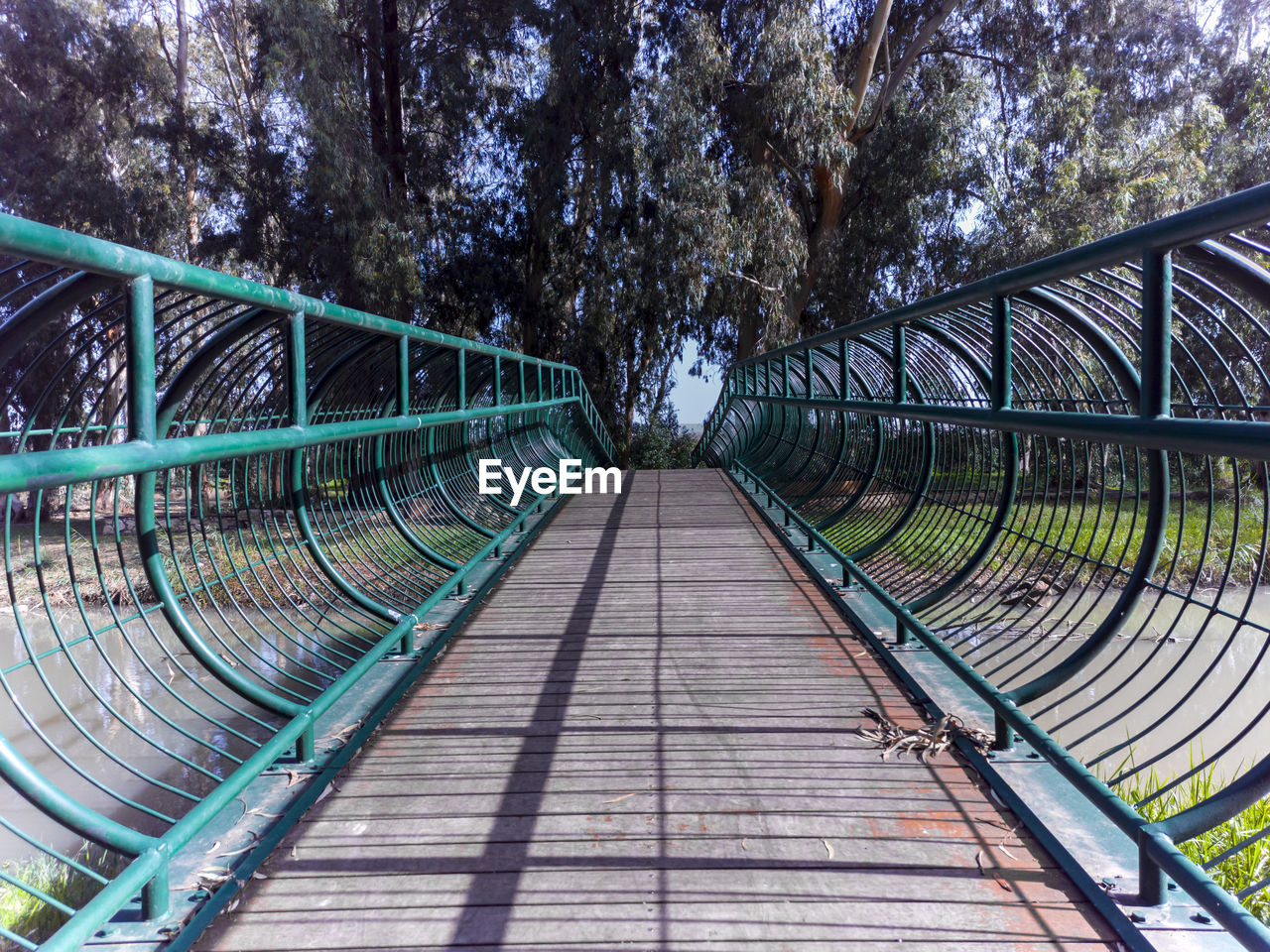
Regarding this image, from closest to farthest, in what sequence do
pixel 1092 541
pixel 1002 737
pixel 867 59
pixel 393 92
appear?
pixel 1002 737
pixel 1092 541
pixel 867 59
pixel 393 92

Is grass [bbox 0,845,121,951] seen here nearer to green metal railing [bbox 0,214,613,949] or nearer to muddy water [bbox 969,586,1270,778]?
green metal railing [bbox 0,214,613,949]

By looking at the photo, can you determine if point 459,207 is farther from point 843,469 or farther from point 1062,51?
point 843,469

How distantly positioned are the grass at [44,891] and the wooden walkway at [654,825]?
2.24 m

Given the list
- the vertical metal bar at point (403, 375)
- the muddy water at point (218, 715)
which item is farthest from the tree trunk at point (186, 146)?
the vertical metal bar at point (403, 375)

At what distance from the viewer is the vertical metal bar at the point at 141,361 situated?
1502 millimetres

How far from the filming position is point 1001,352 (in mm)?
2180

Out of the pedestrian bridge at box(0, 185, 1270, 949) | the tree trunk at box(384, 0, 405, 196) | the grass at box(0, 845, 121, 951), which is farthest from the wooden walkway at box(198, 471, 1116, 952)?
the tree trunk at box(384, 0, 405, 196)

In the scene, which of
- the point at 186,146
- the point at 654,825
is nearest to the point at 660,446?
the point at 186,146

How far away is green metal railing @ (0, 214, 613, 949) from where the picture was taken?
A: 1.50m

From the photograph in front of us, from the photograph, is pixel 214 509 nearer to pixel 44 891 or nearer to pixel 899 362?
pixel 44 891

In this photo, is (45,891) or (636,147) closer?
(45,891)

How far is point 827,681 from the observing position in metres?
2.99

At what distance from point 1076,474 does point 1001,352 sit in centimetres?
158

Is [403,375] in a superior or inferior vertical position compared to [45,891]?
superior
